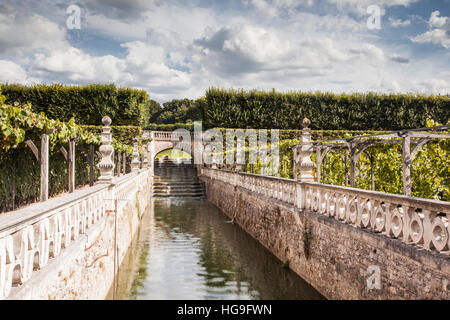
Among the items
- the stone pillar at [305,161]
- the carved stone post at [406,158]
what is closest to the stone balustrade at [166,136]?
A: the stone pillar at [305,161]

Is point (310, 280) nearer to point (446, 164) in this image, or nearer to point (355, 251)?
point (355, 251)

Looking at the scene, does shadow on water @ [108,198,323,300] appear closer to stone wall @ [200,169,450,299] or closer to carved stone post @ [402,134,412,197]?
stone wall @ [200,169,450,299]

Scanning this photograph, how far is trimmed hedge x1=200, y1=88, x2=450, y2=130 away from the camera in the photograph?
34.2 meters

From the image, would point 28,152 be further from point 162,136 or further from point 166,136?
point 166,136

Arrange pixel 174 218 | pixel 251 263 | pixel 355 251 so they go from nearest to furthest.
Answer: pixel 355 251, pixel 251 263, pixel 174 218

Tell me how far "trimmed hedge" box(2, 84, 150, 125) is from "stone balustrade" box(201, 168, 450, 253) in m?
26.5

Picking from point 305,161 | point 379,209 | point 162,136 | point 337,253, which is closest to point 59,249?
point 379,209

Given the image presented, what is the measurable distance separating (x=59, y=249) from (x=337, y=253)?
468 centimetres

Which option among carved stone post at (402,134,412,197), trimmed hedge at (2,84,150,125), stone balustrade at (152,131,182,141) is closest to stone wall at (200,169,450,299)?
carved stone post at (402,134,412,197)

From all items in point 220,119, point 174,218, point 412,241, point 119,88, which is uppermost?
point 119,88

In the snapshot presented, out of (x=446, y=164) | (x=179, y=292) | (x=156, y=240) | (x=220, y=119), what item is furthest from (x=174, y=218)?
(x=220, y=119)

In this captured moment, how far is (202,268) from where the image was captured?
10.6 metres
